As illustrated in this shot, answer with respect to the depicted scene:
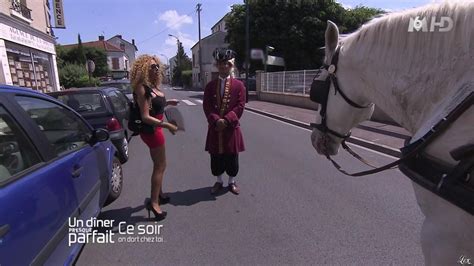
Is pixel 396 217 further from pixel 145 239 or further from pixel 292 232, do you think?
pixel 145 239

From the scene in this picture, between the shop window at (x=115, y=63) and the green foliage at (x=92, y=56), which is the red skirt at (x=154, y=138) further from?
the shop window at (x=115, y=63)

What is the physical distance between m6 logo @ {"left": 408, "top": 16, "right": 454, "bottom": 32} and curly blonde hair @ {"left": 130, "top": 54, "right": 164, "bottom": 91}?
2.84 meters

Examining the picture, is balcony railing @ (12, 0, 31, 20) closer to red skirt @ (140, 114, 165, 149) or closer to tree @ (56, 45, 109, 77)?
red skirt @ (140, 114, 165, 149)

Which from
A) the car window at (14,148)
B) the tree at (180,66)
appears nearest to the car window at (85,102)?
the car window at (14,148)

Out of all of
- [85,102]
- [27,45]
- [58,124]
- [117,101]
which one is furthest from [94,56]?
[58,124]

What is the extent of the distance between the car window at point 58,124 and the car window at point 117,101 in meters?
3.86

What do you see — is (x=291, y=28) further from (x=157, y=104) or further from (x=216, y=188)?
(x=157, y=104)

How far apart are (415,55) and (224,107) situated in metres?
3.20

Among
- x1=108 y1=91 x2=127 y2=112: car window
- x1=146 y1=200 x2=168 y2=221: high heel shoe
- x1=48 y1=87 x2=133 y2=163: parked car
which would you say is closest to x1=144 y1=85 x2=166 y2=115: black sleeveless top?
x1=146 y1=200 x2=168 y2=221: high heel shoe

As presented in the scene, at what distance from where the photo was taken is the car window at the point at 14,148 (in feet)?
7.15

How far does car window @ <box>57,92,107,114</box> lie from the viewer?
693cm

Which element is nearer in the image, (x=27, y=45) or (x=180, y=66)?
(x=27, y=45)

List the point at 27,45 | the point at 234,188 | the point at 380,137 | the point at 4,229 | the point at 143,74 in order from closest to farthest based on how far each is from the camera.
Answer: the point at 4,229 → the point at 143,74 → the point at 234,188 → the point at 380,137 → the point at 27,45

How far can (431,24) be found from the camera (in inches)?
59.9
